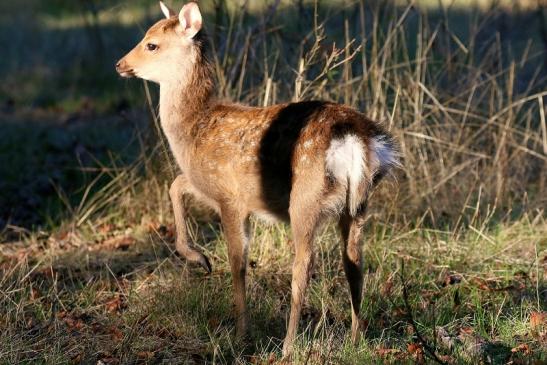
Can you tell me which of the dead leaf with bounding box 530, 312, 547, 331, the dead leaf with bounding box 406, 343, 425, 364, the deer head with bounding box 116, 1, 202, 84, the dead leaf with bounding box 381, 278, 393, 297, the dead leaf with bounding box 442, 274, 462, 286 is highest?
the deer head with bounding box 116, 1, 202, 84

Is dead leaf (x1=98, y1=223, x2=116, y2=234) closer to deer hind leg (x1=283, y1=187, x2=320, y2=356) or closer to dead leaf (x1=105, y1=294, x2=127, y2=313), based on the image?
dead leaf (x1=105, y1=294, x2=127, y2=313)

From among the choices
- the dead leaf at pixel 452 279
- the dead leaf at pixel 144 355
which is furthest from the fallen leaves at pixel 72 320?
the dead leaf at pixel 452 279

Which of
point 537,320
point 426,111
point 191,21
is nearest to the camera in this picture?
point 537,320

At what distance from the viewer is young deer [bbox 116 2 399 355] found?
16.2ft

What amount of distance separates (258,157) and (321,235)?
1.21 meters

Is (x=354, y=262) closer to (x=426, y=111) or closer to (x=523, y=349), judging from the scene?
(x=523, y=349)

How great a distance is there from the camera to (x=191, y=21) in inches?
233

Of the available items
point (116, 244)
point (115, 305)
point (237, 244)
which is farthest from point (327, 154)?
point (116, 244)

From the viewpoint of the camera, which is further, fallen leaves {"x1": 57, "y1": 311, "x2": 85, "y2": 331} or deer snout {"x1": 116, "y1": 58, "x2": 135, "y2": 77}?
deer snout {"x1": 116, "y1": 58, "x2": 135, "y2": 77}

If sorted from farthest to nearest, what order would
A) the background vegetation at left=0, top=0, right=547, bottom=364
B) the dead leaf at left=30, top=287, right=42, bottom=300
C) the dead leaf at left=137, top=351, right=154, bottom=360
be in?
the dead leaf at left=30, top=287, right=42, bottom=300
the background vegetation at left=0, top=0, right=547, bottom=364
the dead leaf at left=137, top=351, right=154, bottom=360

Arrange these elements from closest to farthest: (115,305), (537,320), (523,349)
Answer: (523,349) → (537,320) → (115,305)

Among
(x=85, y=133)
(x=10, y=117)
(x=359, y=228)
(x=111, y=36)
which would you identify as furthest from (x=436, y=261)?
(x=111, y=36)

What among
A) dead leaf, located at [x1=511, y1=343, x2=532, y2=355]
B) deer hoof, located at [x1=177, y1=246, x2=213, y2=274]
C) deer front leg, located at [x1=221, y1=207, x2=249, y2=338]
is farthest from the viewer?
deer hoof, located at [x1=177, y1=246, x2=213, y2=274]

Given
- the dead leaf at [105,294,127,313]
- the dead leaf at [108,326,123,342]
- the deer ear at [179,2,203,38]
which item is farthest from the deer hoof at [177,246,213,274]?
the deer ear at [179,2,203,38]
